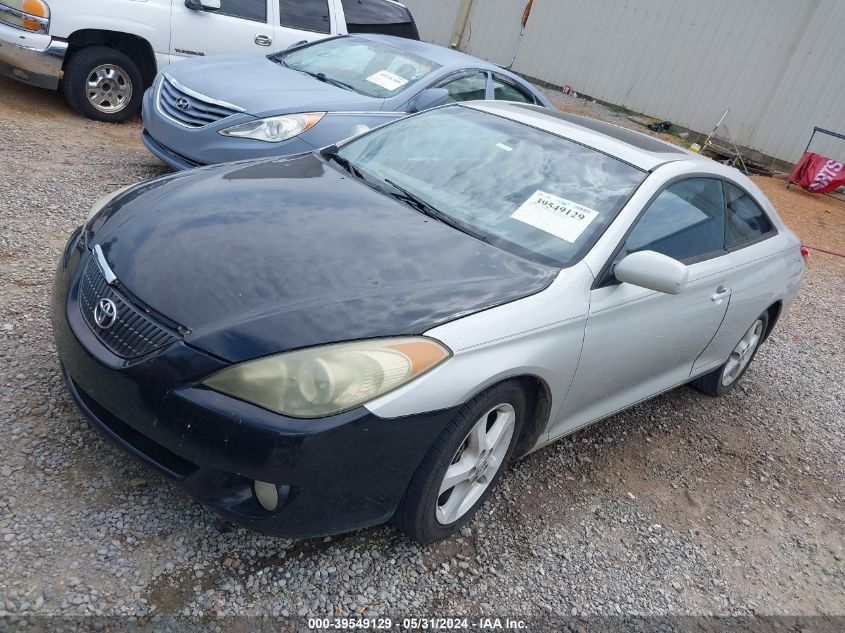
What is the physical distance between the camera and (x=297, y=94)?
232 inches


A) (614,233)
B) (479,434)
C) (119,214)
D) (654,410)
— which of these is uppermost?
(614,233)

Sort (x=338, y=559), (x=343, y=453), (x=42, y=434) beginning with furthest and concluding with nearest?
(x=42, y=434) → (x=338, y=559) → (x=343, y=453)

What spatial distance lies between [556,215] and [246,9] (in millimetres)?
5901

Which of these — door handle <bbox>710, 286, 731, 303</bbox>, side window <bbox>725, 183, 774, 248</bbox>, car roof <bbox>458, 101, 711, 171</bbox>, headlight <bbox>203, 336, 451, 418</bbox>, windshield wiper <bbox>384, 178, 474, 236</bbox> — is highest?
car roof <bbox>458, 101, 711, 171</bbox>

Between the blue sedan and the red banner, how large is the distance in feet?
21.2

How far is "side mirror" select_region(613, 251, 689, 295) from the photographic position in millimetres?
3000

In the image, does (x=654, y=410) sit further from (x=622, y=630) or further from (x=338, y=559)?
(x=338, y=559)

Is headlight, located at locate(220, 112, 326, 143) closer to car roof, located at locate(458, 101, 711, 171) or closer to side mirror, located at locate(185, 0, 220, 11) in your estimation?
car roof, located at locate(458, 101, 711, 171)

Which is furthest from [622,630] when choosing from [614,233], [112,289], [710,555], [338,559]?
[112,289]

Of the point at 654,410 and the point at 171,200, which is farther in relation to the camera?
the point at 654,410

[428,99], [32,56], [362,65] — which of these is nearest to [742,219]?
[428,99]

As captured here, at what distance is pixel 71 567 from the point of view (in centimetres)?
242

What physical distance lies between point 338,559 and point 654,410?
2.55 m

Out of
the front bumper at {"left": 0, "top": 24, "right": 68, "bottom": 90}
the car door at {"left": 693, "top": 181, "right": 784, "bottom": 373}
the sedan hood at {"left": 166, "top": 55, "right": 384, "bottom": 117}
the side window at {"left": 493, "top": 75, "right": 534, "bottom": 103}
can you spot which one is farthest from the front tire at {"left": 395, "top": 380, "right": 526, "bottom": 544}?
the front bumper at {"left": 0, "top": 24, "right": 68, "bottom": 90}
